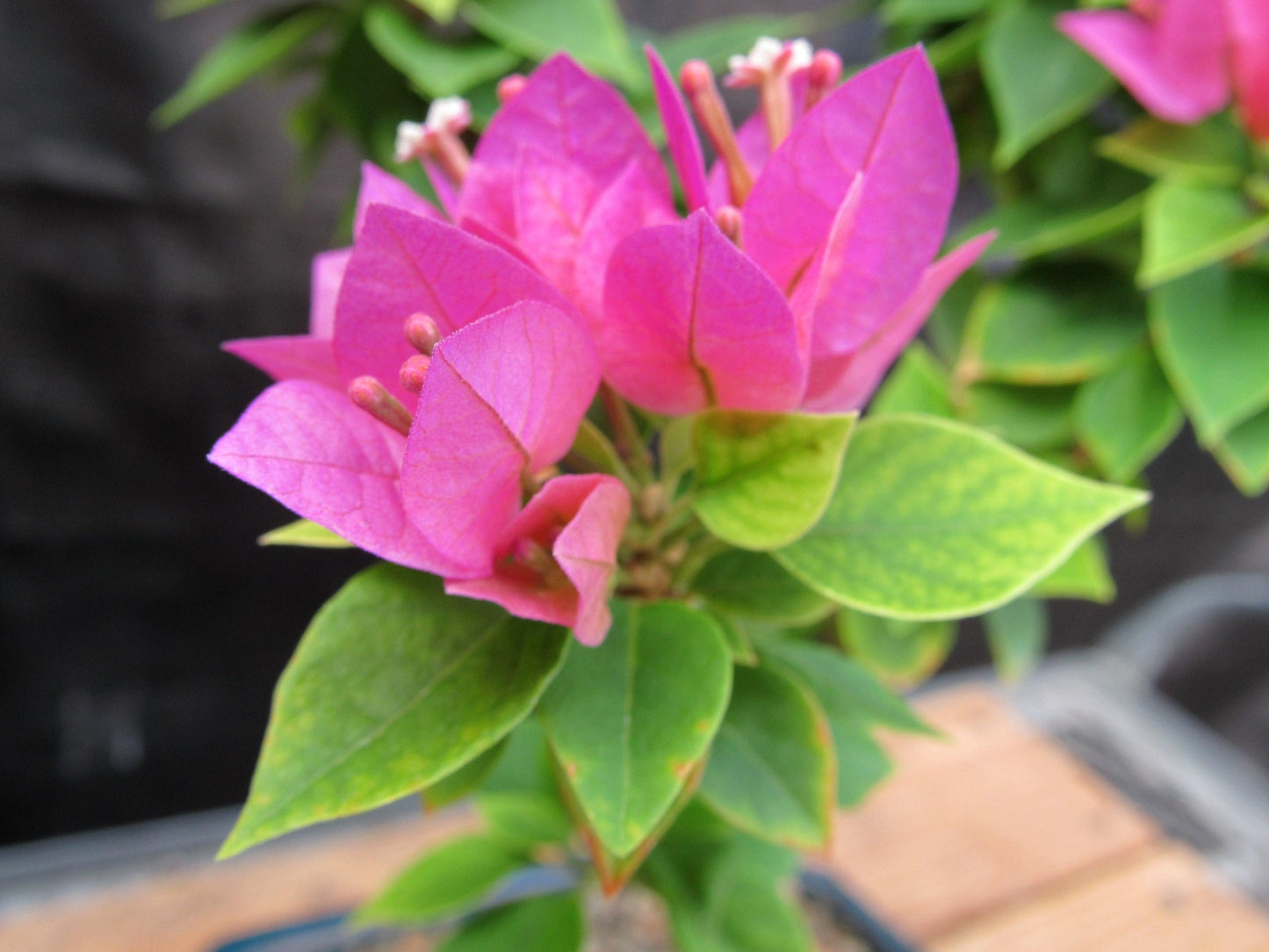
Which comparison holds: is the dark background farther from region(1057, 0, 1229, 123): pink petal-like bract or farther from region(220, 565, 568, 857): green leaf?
region(220, 565, 568, 857): green leaf

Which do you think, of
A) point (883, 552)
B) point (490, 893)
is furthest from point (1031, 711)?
point (883, 552)

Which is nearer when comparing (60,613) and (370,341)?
(370,341)

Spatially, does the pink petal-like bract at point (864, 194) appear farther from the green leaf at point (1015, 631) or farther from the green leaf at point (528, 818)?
the green leaf at point (1015, 631)

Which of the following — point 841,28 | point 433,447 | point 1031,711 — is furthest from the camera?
point 1031,711

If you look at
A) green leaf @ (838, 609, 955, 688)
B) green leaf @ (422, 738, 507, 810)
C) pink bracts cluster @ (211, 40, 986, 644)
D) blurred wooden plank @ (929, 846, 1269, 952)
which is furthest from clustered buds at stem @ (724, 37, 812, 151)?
blurred wooden plank @ (929, 846, 1269, 952)

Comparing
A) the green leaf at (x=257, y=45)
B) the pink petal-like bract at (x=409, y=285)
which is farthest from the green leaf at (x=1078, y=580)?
the green leaf at (x=257, y=45)

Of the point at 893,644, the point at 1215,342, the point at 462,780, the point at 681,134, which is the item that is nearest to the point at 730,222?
the point at 681,134

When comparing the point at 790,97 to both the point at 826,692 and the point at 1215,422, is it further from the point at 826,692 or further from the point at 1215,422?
the point at 1215,422

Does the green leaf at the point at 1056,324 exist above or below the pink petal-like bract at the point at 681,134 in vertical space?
below
